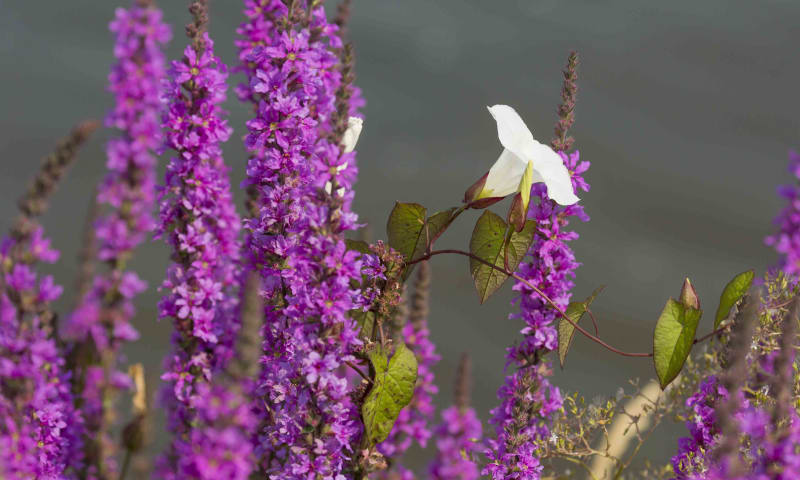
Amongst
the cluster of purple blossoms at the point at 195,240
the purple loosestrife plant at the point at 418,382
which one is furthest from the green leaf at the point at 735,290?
the cluster of purple blossoms at the point at 195,240

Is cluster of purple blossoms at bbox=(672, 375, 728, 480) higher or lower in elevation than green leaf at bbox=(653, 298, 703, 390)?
lower

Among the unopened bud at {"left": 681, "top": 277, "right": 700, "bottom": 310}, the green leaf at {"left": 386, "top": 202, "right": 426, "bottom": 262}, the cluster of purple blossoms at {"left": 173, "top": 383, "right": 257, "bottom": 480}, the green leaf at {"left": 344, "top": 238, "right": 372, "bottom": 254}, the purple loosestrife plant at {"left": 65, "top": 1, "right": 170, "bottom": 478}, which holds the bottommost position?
the cluster of purple blossoms at {"left": 173, "top": 383, "right": 257, "bottom": 480}

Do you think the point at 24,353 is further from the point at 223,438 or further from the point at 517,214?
the point at 517,214

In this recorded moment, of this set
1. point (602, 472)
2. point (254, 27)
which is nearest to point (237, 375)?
point (254, 27)

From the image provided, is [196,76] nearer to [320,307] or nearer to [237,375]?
[320,307]

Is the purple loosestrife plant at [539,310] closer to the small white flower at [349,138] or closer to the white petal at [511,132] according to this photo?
the white petal at [511,132]

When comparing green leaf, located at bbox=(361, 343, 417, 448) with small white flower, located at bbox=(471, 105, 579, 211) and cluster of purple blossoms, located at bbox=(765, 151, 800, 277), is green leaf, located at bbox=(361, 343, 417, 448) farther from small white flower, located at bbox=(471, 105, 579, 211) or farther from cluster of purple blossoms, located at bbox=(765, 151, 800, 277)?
cluster of purple blossoms, located at bbox=(765, 151, 800, 277)

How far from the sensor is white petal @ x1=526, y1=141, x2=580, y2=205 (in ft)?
3.46

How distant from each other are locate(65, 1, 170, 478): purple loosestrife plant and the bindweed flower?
1.75 ft

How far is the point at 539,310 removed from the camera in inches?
45.3

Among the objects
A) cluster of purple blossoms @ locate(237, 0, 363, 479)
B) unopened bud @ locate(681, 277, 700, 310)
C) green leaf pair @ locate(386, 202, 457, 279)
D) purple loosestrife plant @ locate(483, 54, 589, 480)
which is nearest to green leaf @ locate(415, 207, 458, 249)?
green leaf pair @ locate(386, 202, 457, 279)

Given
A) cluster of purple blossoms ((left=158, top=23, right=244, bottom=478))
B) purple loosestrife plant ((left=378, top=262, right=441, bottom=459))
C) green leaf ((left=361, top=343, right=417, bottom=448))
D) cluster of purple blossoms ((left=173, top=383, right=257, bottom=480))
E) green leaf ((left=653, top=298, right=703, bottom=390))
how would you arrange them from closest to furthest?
cluster of purple blossoms ((left=173, top=383, right=257, bottom=480))
cluster of purple blossoms ((left=158, top=23, right=244, bottom=478))
green leaf ((left=361, top=343, right=417, bottom=448))
green leaf ((left=653, top=298, right=703, bottom=390))
purple loosestrife plant ((left=378, top=262, right=441, bottom=459))

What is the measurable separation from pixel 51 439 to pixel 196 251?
8.1 inches

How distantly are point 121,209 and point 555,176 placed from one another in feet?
1.96
